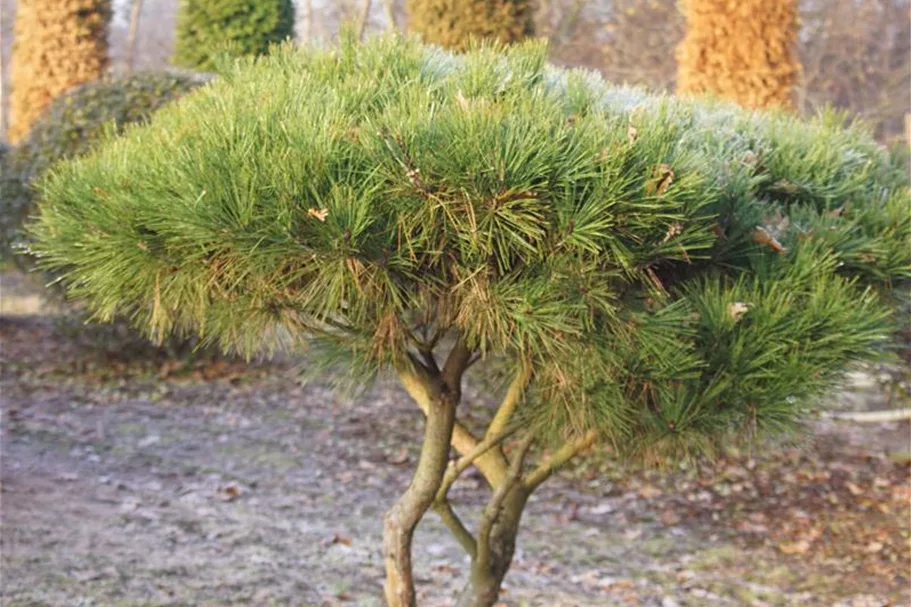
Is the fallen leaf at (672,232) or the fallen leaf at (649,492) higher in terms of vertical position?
the fallen leaf at (672,232)

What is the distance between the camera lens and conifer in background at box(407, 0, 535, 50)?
23.0 ft

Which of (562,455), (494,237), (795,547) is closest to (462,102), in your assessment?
(494,237)

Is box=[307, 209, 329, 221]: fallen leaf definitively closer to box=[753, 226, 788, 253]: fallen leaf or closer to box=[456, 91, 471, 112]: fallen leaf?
box=[456, 91, 471, 112]: fallen leaf

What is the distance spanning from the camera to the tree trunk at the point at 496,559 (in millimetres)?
2729

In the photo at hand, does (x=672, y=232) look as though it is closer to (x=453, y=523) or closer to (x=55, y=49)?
(x=453, y=523)

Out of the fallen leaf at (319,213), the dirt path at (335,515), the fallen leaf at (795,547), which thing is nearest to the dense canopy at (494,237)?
the fallen leaf at (319,213)

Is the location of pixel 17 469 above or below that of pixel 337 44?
below

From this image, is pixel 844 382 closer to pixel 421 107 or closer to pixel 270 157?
pixel 421 107

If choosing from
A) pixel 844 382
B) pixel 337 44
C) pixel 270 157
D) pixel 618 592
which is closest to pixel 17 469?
pixel 618 592

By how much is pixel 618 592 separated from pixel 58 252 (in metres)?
2.83

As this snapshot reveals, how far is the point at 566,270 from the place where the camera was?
6.21 feet

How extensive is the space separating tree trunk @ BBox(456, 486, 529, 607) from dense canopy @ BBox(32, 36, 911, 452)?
41 centimetres

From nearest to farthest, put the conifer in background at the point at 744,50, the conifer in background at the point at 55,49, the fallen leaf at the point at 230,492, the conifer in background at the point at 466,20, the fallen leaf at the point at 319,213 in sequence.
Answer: the fallen leaf at the point at 319,213, the fallen leaf at the point at 230,492, the conifer in background at the point at 744,50, the conifer in background at the point at 466,20, the conifer in background at the point at 55,49

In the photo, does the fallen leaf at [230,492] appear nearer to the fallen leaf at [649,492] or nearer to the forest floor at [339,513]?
the forest floor at [339,513]
